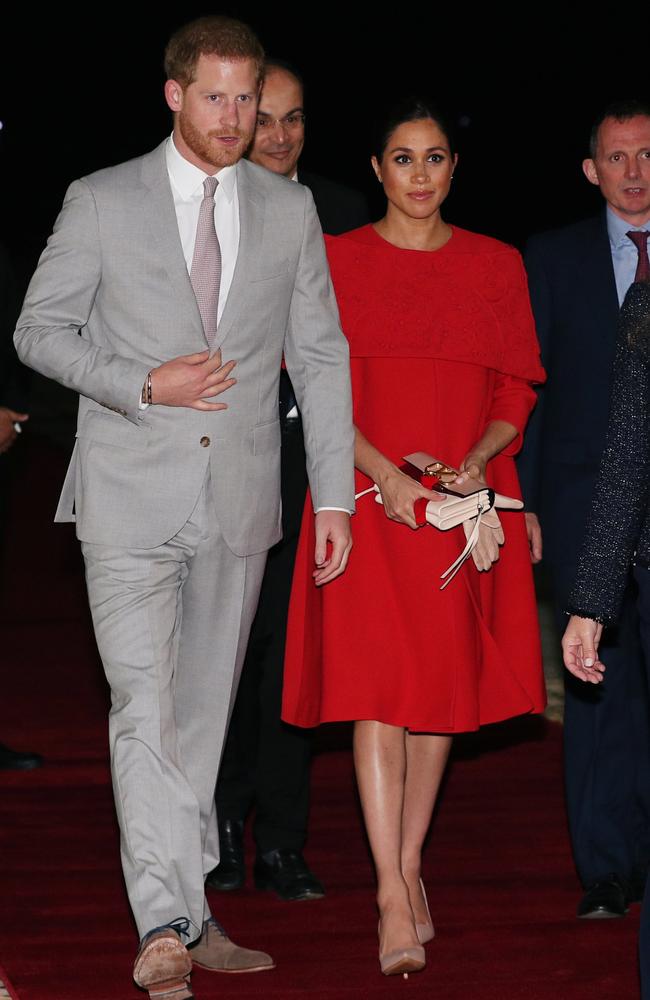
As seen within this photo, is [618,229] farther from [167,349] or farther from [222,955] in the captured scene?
[222,955]

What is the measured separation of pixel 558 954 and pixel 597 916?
0.26 metres

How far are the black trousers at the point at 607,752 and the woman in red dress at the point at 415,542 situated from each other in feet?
0.96

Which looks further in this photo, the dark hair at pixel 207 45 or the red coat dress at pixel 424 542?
the red coat dress at pixel 424 542

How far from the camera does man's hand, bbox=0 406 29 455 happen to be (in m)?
5.07

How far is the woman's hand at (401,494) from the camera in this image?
3.63 m

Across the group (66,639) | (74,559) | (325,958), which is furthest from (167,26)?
(325,958)

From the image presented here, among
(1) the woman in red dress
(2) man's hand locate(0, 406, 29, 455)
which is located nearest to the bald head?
(1) the woman in red dress

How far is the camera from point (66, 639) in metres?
7.39

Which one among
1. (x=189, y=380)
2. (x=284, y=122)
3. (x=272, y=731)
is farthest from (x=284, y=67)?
(x=272, y=731)

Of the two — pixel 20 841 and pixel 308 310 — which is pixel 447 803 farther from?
pixel 308 310

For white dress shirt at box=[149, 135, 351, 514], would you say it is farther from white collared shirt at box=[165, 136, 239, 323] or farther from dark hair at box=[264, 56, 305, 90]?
dark hair at box=[264, 56, 305, 90]

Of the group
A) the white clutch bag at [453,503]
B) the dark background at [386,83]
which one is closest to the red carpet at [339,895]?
the white clutch bag at [453,503]

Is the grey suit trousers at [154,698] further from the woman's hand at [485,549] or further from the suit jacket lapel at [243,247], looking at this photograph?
the woman's hand at [485,549]

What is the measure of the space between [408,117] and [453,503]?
0.89 m
